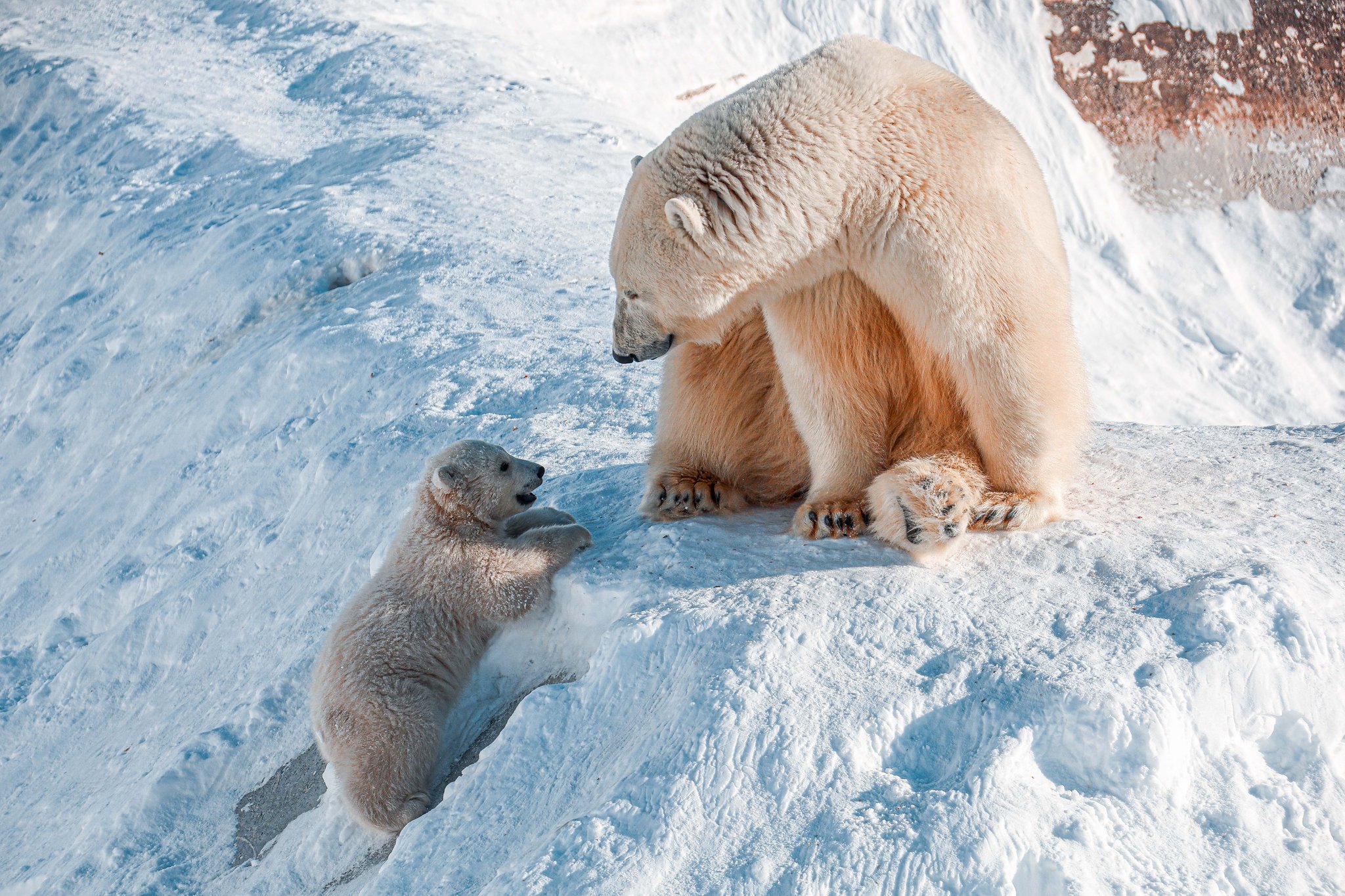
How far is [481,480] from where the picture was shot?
12.6 ft

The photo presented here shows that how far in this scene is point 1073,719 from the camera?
2.46 meters

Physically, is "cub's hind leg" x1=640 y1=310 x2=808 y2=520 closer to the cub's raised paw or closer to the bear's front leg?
the bear's front leg

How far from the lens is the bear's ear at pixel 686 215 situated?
3119 mm

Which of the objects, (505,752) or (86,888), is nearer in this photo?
(505,752)

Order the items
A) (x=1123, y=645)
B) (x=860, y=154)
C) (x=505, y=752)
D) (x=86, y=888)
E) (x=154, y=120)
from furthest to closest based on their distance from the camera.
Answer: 1. (x=154, y=120)
2. (x=86, y=888)
3. (x=860, y=154)
4. (x=505, y=752)
5. (x=1123, y=645)

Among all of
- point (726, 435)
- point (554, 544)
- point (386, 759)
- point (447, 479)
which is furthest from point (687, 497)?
point (386, 759)

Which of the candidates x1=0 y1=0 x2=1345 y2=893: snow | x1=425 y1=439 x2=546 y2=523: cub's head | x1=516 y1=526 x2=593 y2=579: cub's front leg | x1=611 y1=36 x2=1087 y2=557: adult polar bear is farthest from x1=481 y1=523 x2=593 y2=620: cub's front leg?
x1=611 y1=36 x2=1087 y2=557: adult polar bear

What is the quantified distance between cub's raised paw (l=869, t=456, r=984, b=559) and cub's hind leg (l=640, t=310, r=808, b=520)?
0.58 metres

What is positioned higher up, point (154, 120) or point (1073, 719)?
point (1073, 719)

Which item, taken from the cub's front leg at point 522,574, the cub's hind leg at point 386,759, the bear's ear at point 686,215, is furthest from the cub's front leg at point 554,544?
the bear's ear at point 686,215

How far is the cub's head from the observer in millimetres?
3764

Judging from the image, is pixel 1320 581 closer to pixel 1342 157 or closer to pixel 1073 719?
pixel 1073 719

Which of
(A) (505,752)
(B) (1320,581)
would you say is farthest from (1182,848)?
(A) (505,752)

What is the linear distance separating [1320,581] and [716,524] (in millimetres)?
1802
